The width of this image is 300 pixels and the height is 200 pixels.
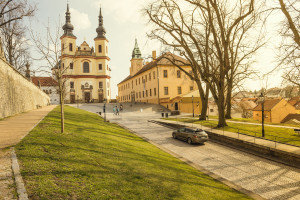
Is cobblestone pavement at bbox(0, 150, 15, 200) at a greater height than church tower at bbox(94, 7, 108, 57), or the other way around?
church tower at bbox(94, 7, 108, 57)

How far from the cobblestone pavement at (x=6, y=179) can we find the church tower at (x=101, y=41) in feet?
187

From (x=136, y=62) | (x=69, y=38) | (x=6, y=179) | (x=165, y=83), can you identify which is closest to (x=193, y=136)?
(x=6, y=179)

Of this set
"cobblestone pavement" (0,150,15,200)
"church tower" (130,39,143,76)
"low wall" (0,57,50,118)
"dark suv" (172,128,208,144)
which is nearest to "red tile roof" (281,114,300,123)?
"dark suv" (172,128,208,144)

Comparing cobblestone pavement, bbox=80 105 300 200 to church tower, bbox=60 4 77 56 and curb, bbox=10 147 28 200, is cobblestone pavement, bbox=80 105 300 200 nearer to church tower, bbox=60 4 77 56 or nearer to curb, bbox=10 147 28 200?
curb, bbox=10 147 28 200

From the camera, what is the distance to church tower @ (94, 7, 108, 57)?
58469 mm

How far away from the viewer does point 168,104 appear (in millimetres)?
45969

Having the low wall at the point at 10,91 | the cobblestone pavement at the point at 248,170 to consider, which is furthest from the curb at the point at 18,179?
the low wall at the point at 10,91

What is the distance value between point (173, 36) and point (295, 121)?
29.9 m

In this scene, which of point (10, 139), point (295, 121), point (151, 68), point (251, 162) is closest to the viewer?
point (10, 139)

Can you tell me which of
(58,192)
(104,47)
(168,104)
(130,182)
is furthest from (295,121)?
(104,47)

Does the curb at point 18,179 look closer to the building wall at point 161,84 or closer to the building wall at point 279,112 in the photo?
the building wall at point 161,84

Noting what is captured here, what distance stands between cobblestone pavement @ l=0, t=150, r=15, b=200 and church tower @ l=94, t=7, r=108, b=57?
187 feet

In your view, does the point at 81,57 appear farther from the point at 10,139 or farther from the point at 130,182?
the point at 130,182

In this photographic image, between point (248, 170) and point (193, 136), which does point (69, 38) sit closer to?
point (193, 136)
